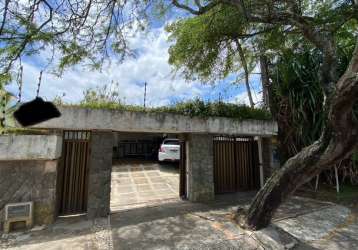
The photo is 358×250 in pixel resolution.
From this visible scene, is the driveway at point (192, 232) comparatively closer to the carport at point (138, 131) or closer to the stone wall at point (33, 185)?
the stone wall at point (33, 185)

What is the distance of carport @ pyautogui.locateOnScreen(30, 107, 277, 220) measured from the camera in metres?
4.76

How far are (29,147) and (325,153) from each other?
5405 mm

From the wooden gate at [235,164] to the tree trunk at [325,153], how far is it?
2594mm

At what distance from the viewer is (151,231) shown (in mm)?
4121

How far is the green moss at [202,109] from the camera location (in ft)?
16.3

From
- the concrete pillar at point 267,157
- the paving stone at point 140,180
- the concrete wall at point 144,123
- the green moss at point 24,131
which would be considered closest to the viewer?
the green moss at point 24,131

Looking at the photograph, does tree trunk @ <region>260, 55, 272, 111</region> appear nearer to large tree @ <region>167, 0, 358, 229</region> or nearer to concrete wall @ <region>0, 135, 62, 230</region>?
large tree @ <region>167, 0, 358, 229</region>

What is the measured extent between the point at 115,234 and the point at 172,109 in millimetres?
3146

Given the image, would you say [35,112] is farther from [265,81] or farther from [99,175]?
[265,81]

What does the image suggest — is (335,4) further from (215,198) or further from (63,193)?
(63,193)

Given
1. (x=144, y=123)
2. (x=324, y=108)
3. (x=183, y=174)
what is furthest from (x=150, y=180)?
(x=324, y=108)

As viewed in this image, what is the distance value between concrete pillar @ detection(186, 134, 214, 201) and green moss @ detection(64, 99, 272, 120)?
2.41ft

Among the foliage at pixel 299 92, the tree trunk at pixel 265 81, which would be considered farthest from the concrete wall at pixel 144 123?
the tree trunk at pixel 265 81

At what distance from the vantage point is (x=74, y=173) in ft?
16.9
